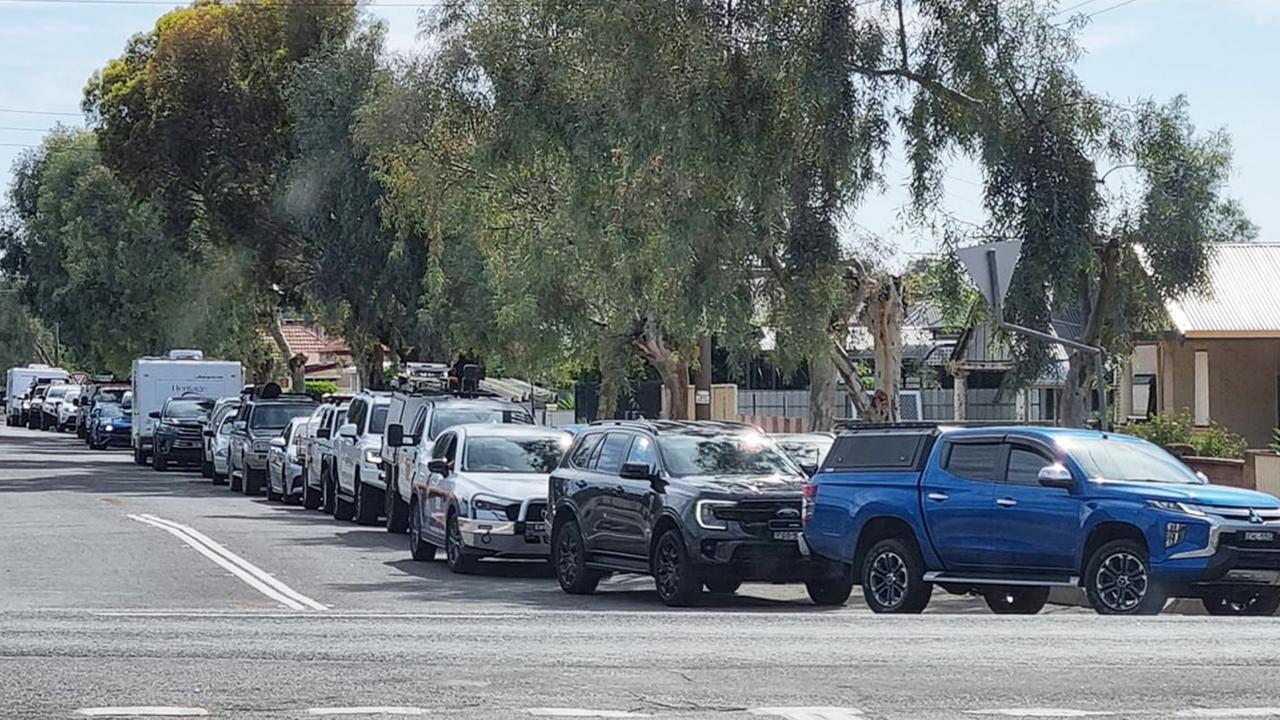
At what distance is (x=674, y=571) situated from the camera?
1831 cm

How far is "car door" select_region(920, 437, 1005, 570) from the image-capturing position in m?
16.9

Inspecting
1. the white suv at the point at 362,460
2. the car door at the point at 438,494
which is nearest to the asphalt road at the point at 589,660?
the car door at the point at 438,494

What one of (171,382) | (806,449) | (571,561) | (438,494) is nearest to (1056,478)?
(571,561)

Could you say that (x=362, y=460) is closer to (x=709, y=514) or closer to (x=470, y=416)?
(x=470, y=416)

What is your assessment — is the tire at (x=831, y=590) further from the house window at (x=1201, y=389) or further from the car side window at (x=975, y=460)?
the house window at (x=1201, y=389)

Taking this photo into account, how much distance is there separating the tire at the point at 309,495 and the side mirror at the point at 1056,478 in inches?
780

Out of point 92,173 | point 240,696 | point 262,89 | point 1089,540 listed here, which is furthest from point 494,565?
point 92,173

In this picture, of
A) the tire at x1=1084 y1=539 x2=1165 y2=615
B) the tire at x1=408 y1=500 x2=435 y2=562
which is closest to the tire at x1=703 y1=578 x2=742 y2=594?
the tire at x1=1084 y1=539 x2=1165 y2=615

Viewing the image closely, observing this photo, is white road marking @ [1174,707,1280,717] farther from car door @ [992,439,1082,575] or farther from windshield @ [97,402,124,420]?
windshield @ [97,402,124,420]

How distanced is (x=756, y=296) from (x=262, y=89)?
28.5 meters

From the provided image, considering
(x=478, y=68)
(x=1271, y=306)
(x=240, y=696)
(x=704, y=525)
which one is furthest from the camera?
(x=1271, y=306)

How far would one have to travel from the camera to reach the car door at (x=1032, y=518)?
53.9 ft

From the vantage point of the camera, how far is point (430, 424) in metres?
26.7

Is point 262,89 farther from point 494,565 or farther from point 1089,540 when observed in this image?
point 1089,540
